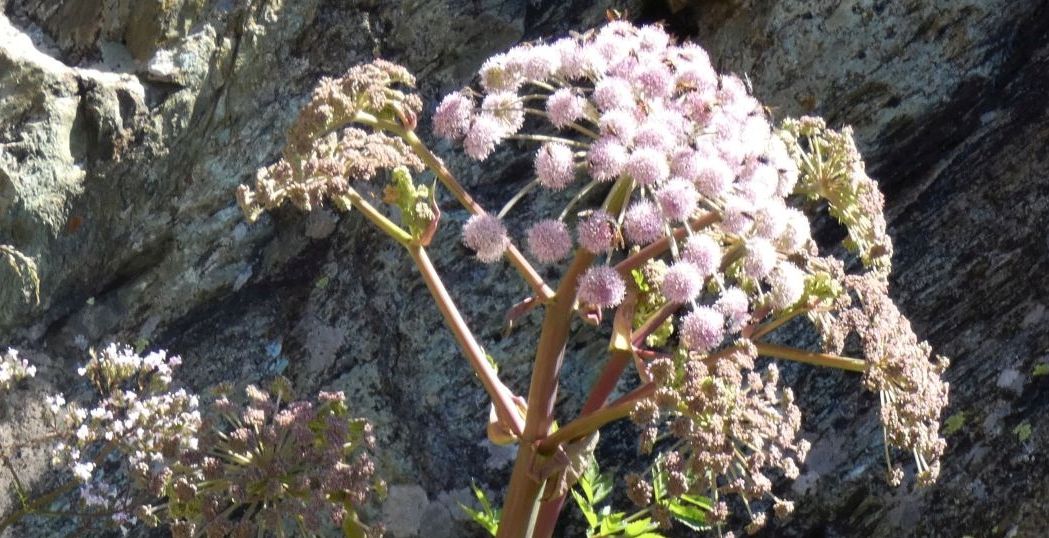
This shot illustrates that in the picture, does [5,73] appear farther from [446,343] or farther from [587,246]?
[587,246]

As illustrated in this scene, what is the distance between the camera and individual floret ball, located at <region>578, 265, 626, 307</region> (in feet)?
6.39

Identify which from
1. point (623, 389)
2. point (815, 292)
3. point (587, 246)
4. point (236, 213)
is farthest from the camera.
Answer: point (236, 213)

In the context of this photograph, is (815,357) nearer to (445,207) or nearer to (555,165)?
(555,165)

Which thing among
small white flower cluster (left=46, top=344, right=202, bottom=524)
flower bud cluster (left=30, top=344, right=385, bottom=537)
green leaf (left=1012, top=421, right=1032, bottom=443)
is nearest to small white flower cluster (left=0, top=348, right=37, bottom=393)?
small white flower cluster (left=46, top=344, right=202, bottom=524)

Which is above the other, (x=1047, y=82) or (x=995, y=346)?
(x=1047, y=82)

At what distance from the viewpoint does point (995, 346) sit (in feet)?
10.0

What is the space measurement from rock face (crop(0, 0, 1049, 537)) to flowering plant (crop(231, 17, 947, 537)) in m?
0.89

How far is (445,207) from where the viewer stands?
3361mm

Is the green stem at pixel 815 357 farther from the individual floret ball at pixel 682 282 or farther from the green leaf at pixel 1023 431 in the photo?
the green leaf at pixel 1023 431

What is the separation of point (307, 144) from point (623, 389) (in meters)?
1.31

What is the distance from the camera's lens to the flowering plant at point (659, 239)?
1.93 meters

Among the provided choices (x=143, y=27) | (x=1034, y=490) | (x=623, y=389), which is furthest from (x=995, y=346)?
(x=143, y=27)

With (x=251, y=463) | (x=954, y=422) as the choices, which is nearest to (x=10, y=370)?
(x=251, y=463)

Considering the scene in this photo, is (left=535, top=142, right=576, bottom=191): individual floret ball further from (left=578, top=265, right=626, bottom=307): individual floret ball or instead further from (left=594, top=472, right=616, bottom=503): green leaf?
(left=594, top=472, right=616, bottom=503): green leaf
